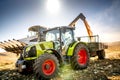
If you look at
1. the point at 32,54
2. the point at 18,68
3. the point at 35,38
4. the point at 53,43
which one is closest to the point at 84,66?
the point at 53,43

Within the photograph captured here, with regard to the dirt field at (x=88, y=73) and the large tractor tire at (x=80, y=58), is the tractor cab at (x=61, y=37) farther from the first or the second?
the dirt field at (x=88, y=73)

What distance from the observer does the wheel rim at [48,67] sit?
6.65 m

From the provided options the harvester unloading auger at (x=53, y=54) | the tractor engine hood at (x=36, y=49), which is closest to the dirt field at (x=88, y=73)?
the harvester unloading auger at (x=53, y=54)

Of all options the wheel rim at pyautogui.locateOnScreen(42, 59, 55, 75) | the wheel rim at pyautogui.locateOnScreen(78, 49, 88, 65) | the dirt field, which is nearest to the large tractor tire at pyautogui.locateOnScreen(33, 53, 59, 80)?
the wheel rim at pyautogui.locateOnScreen(42, 59, 55, 75)

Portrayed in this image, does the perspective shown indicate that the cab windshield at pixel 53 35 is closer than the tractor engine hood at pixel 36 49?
No

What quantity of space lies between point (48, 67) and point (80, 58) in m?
2.94

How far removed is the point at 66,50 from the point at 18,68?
276 cm

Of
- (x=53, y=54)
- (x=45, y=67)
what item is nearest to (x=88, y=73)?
(x=53, y=54)

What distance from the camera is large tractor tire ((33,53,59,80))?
20.8 ft

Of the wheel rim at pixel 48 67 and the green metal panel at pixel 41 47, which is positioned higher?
the green metal panel at pixel 41 47

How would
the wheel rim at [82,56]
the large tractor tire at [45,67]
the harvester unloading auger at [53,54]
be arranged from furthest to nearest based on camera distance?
the wheel rim at [82,56], the harvester unloading auger at [53,54], the large tractor tire at [45,67]

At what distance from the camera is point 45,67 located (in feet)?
22.0

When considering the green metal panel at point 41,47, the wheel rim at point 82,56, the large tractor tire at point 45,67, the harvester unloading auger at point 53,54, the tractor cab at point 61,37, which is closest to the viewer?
the large tractor tire at point 45,67

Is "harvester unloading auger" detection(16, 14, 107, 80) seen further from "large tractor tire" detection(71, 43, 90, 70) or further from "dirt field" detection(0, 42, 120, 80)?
"dirt field" detection(0, 42, 120, 80)
